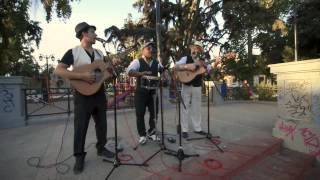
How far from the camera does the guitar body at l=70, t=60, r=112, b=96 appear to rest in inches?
144

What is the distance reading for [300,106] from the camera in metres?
5.69

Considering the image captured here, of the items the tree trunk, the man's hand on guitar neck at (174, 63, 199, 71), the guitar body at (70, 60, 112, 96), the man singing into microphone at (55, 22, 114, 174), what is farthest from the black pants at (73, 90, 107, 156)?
the tree trunk

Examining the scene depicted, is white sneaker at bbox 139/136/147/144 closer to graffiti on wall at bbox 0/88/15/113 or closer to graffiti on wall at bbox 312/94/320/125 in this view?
graffiti on wall at bbox 312/94/320/125

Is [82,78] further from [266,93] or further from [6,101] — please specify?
[266,93]

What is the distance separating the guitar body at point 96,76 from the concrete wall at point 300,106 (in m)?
4.00

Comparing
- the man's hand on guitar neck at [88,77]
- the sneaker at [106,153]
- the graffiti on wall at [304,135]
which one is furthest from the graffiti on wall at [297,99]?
the man's hand on guitar neck at [88,77]

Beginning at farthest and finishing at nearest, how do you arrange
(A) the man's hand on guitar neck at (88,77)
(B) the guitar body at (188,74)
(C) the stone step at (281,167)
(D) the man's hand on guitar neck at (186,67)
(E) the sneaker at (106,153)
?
1. (B) the guitar body at (188,74)
2. (D) the man's hand on guitar neck at (186,67)
3. (C) the stone step at (281,167)
4. (E) the sneaker at (106,153)
5. (A) the man's hand on guitar neck at (88,77)

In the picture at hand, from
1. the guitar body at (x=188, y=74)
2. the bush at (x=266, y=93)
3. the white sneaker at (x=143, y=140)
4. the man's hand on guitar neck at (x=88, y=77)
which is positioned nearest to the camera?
the man's hand on guitar neck at (x=88, y=77)

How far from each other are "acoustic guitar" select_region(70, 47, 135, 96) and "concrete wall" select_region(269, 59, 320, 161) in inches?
156

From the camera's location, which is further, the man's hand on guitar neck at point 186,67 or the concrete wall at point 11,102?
the concrete wall at point 11,102

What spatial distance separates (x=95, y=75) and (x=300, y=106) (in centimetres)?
428

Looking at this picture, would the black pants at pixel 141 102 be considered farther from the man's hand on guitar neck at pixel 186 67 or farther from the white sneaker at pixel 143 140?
the man's hand on guitar neck at pixel 186 67

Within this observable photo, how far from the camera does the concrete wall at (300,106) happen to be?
17.7ft

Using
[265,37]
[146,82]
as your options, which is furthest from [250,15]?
[146,82]
